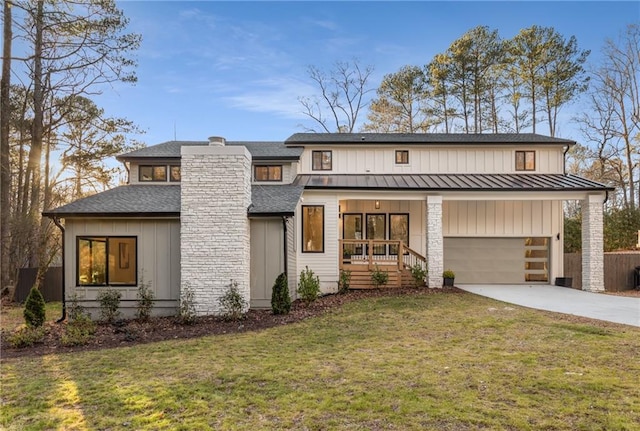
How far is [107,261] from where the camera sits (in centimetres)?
989

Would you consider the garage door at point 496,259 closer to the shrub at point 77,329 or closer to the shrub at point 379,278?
the shrub at point 379,278

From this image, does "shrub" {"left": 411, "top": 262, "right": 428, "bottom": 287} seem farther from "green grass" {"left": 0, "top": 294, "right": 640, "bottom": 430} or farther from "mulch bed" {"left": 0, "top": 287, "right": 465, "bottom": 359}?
"green grass" {"left": 0, "top": 294, "right": 640, "bottom": 430}

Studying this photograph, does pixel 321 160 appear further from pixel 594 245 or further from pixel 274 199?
pixel 594 245

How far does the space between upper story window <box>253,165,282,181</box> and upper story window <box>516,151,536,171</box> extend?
9529 millimetres

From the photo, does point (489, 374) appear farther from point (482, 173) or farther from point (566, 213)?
point (566, 213)

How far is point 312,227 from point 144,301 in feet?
19.6

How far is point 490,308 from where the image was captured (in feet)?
32.6

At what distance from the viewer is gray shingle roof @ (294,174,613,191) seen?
13438mm

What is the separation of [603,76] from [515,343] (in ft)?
73.8

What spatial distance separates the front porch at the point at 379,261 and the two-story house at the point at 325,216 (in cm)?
6

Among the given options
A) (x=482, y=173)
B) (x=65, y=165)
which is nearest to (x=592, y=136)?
(x=482, y=173)

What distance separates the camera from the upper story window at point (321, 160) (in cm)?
1608

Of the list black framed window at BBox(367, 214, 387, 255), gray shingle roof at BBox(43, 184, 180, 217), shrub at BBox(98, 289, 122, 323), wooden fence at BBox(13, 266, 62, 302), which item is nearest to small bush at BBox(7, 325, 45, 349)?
shrub at BBox(98, 289, 122, 323)

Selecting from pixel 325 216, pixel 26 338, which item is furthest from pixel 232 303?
pixel 325 216
